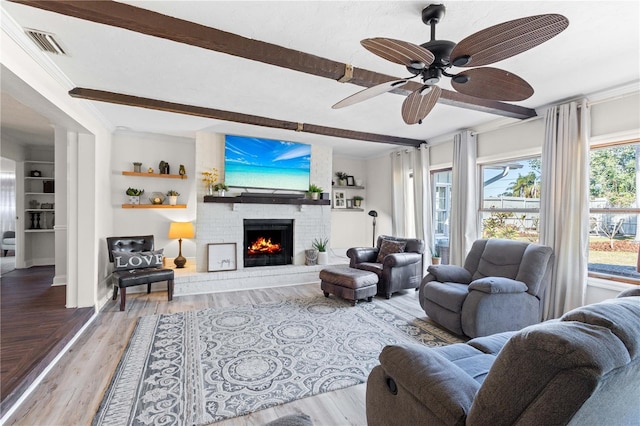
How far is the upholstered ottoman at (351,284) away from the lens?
3.91 m

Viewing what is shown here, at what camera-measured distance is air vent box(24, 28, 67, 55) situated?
2055mm

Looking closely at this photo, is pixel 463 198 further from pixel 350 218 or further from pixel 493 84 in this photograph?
pixel 493 84

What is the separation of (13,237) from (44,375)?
5482mm

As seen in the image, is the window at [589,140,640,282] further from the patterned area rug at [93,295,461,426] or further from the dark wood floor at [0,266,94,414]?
the dark wood floor at [0,266,94,414]

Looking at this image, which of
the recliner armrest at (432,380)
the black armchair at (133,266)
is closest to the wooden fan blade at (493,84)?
the recliner armrest at (432,380)

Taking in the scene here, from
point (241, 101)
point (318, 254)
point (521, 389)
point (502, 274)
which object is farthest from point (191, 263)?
point (521, 389)

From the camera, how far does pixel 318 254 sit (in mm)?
5602

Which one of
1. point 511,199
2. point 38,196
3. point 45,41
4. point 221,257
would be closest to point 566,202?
point 511,199

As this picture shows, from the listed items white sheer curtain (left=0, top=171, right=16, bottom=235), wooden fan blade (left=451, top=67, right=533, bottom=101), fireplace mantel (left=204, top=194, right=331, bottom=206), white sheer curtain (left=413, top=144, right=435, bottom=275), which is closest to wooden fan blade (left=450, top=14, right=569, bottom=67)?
wooden fan blade (left=451, top=67, right=533, bottom=101)

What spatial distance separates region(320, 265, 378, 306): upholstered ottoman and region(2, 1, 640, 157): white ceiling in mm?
2194

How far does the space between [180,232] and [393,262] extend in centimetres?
351

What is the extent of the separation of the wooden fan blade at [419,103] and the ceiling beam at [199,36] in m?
0.49

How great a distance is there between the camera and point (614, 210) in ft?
10.3

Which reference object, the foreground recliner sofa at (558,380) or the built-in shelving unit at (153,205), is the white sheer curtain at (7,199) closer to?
the built-in shelving unit at (153,205)
